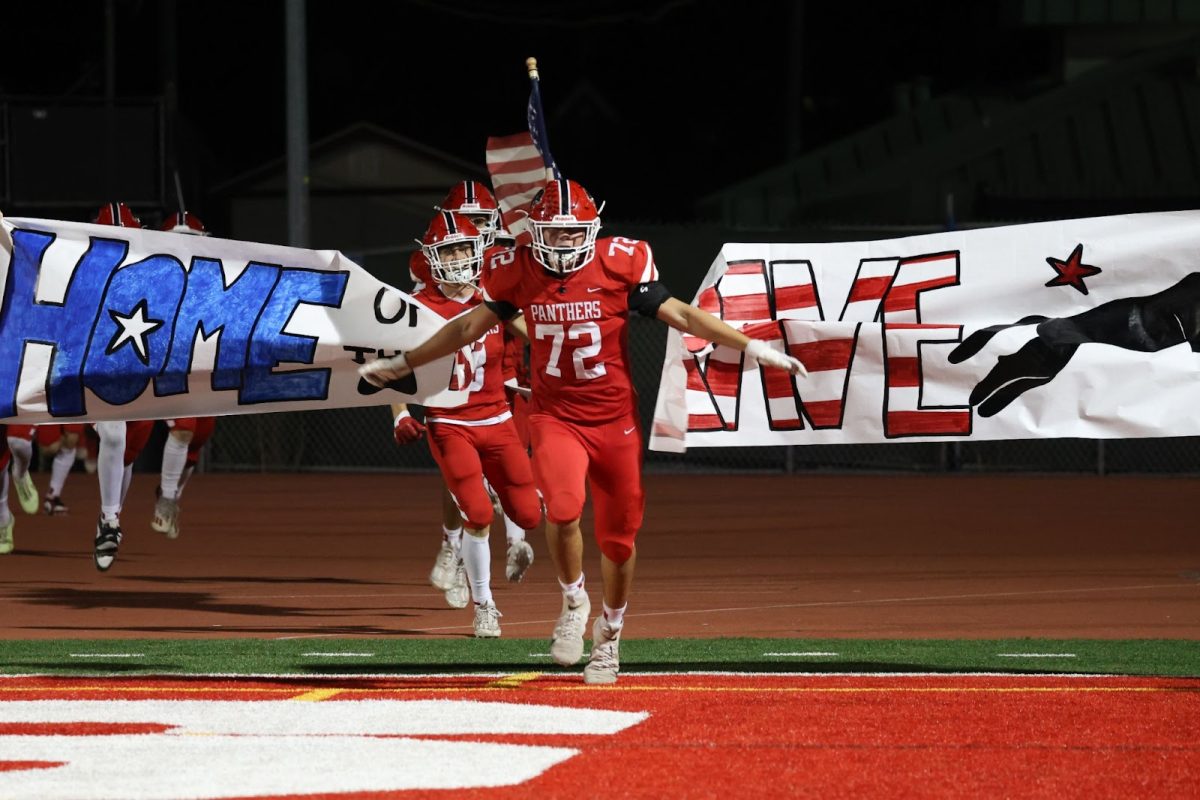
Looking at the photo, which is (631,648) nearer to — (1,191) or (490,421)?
(490,421)

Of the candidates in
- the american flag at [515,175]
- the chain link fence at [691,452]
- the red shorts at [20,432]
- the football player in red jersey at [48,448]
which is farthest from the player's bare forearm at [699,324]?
the chain link fence at [691,452]

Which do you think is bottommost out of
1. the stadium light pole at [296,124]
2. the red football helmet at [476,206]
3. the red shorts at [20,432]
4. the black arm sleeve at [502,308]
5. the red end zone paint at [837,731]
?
the red end zone paint at [837,731]

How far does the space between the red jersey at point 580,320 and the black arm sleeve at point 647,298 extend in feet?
0.10

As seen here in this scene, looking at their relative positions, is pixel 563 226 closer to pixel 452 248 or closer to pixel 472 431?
pixel 452 248

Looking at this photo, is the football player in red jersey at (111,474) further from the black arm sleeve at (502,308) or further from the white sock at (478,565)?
the black arm sleeve at (502,308)

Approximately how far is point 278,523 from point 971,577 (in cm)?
736

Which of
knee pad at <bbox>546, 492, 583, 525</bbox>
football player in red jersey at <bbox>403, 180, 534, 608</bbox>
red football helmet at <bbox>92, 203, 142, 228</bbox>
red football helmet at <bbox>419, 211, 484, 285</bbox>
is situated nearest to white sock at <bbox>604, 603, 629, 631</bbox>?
knee pad at <bbox>546, 492, 583, 525</bbox>

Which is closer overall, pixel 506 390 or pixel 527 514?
pixel 527 514

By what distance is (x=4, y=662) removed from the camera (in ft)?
33.5

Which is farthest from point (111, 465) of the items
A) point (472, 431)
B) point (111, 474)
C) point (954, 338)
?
point (954, 338)

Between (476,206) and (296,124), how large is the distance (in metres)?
9.88

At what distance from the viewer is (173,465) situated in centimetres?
1602

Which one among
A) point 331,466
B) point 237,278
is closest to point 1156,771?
point 237,278

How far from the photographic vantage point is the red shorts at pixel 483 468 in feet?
38.0
